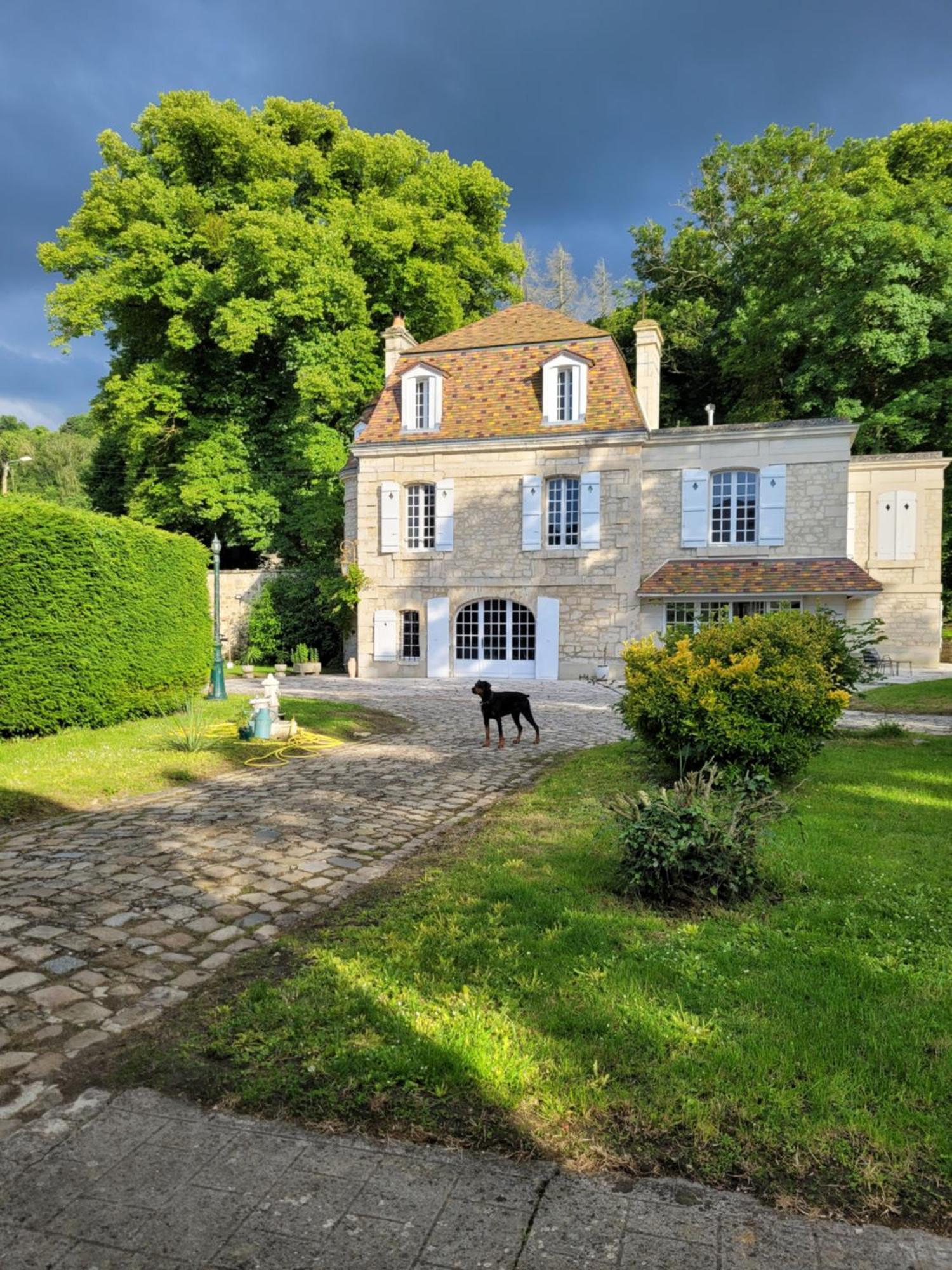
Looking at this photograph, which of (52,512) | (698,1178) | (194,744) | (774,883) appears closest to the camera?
(698,1178)

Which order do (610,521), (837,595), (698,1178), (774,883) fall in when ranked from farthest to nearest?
(610,521)
(837,595)
(774,883)
(698,1178)

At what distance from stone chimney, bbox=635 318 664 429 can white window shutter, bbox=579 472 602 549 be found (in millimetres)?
3528

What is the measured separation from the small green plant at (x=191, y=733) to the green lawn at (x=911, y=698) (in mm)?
10544

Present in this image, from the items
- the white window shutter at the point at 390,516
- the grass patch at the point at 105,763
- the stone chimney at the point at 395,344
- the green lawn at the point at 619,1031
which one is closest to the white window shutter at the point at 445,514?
the white window shutter at the point at 390,516

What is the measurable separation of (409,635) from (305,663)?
3.48 metres

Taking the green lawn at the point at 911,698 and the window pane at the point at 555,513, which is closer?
the green lawn at the point at 911,698

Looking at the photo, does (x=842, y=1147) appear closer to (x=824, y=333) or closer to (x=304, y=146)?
(x=824, y=333)

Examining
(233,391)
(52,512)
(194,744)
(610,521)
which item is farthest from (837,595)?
(233,391)

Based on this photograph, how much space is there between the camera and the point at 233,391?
27.5m

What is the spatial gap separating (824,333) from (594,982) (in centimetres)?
2632

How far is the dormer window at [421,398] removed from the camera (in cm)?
2195

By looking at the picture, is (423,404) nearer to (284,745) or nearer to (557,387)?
(557,387)

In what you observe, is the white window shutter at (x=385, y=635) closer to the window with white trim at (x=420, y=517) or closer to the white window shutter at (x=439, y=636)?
the white window shutter at (x=439, y=636)

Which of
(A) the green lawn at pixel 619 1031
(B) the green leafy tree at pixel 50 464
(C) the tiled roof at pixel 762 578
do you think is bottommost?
(A) the green lawn at pixel 619 1031
